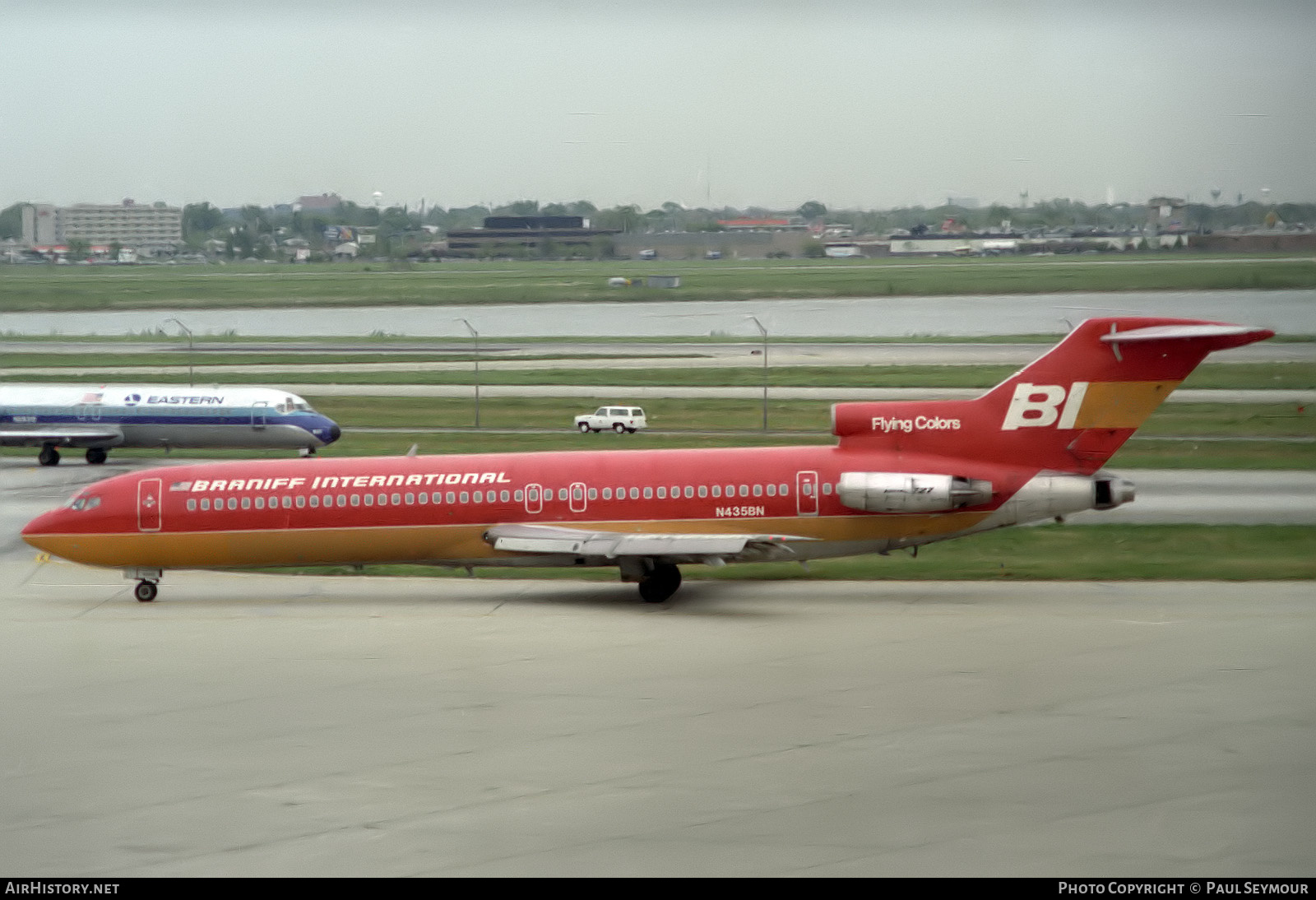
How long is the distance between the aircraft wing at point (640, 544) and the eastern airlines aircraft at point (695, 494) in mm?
39

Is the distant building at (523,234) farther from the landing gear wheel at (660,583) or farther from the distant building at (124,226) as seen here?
the landing gear wheel at (660,583)

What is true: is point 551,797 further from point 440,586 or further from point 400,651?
point 440,586

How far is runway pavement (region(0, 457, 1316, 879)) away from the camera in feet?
48.9

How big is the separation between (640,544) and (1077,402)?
30.6 feet

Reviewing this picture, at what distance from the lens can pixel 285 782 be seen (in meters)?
17.3

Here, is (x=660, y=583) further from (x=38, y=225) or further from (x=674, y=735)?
(x=38, y=225)

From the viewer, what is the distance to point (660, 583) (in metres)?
29.2

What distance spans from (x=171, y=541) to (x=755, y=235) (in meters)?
52.0

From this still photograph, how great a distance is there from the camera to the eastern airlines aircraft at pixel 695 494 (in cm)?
2884

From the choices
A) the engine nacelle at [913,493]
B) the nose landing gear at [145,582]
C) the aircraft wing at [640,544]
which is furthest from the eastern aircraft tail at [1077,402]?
the nose landing gear at [145,582]

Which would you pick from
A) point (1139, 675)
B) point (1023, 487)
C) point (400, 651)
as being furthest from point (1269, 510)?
point (400, 651)

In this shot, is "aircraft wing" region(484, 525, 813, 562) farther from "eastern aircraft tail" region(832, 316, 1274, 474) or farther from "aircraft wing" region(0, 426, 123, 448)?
"aircraft wing" region(0, 426, 123, 448)

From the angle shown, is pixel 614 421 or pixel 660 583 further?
pixel 614 421

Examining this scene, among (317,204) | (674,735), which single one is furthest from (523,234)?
(674,735)
